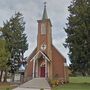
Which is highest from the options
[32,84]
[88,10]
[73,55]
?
[88,10]

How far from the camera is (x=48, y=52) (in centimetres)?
4453

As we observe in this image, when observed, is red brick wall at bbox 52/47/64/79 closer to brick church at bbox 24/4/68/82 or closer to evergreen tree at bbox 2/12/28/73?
brick church at bbox 24/4/68/82

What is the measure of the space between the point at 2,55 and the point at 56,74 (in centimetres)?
1084

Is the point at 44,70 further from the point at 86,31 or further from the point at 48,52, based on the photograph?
the point at 86,31

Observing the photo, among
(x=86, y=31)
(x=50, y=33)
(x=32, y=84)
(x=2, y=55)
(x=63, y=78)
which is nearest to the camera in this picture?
(x=32, y=84)

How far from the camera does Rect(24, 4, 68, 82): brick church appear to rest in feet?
145

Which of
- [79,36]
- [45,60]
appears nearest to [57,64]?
[45,60]

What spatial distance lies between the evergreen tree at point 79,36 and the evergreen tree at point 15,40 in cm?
1034

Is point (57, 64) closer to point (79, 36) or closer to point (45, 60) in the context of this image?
point (45, 60)

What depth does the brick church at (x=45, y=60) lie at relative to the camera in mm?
44050

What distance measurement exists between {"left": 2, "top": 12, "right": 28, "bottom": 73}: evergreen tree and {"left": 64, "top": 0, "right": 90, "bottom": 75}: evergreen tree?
1034cm

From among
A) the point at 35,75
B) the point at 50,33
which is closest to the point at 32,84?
the point at 35,75

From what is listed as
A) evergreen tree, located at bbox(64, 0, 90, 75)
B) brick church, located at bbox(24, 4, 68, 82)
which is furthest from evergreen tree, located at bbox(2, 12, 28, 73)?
evergreen tree, located at bbox(64, 0, 90, 75)

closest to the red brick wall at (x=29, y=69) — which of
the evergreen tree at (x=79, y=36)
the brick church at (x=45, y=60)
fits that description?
the brick church at (x=45, y=60)
